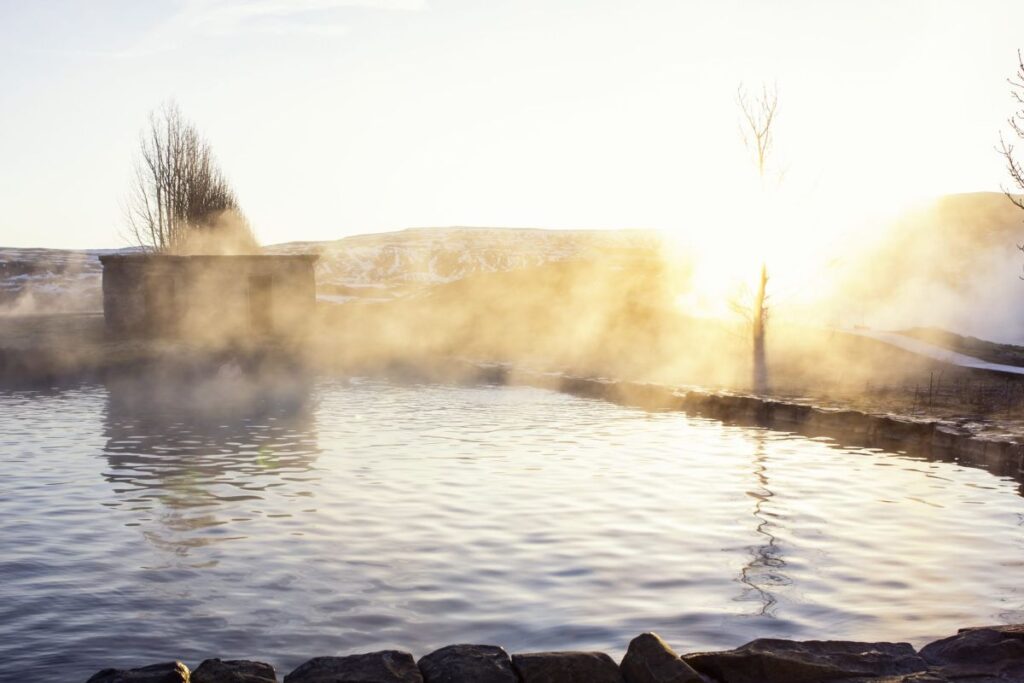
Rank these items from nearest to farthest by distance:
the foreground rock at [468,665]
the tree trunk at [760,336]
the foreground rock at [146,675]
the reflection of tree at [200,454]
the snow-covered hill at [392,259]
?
the foreground rock at [146,675], the foreground rock at [468,665], the reflection of tree at [200,454], the tree trunk at [760,336], the snow-covered hill at [392,259]

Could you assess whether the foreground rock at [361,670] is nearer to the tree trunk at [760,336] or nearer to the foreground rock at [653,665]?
the foreground rock at [653,665]

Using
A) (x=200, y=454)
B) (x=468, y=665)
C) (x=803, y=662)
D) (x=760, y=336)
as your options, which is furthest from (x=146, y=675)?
(x=760, y=336)

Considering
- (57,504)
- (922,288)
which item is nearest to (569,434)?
(57,504)

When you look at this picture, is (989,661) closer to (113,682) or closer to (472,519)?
(113,682)

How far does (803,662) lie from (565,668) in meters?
1.26

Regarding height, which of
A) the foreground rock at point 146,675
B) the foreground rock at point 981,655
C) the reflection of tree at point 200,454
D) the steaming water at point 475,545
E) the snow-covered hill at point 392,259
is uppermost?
the snow-covered hill at point 392,259

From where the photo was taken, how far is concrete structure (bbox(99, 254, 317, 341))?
39.9 meters

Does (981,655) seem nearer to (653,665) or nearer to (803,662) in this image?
(803,662)

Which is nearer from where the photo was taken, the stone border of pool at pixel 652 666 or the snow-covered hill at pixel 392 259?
the stone border of pool at pixel 652 666

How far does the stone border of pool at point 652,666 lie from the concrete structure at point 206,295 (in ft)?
120

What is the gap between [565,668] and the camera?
5.21 m

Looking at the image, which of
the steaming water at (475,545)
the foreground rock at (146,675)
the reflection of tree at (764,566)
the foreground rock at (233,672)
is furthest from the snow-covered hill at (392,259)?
the foreground rock at (146,675)

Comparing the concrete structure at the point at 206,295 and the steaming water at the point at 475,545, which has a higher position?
the concrete structure at the point at 206,295

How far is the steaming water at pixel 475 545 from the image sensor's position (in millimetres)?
6719
